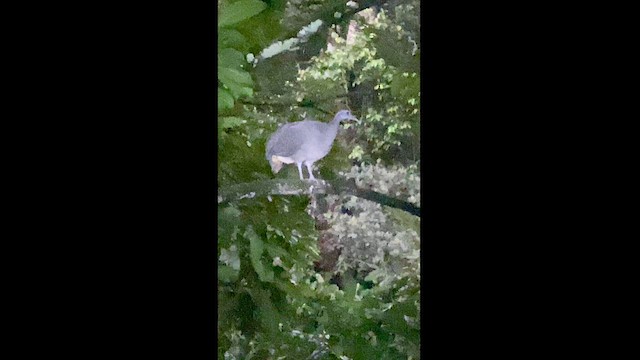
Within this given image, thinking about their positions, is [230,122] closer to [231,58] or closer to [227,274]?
[231,58]

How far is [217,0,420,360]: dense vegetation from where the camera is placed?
112cm

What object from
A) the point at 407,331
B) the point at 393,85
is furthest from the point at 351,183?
the point at 407,331

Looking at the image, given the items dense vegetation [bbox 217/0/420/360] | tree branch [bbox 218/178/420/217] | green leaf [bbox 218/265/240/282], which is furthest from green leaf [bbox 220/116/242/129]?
green leaf [bbox 218/265/240/282]

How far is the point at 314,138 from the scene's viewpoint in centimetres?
113

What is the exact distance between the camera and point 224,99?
43.9 inches

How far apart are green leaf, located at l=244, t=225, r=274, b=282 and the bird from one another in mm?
149

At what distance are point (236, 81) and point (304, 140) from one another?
0.17 metres

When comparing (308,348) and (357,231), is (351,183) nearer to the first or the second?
(357,231)

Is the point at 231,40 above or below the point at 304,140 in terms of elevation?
above

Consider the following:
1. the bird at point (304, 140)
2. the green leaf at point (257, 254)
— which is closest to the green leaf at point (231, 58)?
the bird at point (304, 140)

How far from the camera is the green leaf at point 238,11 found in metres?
1.10

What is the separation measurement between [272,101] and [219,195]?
20 cm

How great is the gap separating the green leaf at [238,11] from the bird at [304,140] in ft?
0.71

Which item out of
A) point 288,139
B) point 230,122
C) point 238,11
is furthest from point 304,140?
point 238,11
